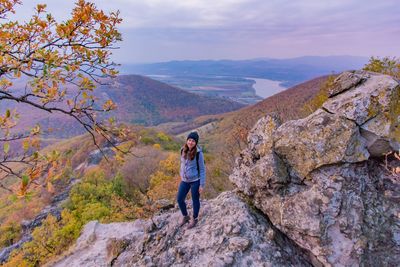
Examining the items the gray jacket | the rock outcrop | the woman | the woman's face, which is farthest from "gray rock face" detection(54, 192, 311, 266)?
the woman's face

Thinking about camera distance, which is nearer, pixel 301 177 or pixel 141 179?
pixel 301 177

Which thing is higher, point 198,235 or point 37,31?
point 37,31

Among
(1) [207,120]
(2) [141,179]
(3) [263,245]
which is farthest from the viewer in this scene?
(1) [207,120]

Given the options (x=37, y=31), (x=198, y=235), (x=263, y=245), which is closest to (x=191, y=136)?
(x=198, y=235)

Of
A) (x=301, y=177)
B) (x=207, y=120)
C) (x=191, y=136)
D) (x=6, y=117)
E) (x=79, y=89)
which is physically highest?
(x=79, y=89)

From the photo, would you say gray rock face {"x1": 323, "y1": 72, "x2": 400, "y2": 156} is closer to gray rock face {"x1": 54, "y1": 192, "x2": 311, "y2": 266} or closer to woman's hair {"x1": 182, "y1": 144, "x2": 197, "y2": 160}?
gray rock face {"x1": 54, "y1": 192, "x2": 311, "y2": 266}

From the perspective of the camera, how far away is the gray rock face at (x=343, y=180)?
23.6ft

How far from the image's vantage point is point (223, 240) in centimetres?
833

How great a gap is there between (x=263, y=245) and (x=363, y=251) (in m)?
2.38

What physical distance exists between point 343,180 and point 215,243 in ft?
12.3

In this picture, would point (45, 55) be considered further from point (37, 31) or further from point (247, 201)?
point (247, 201)

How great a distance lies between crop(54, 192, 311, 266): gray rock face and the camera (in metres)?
7.85

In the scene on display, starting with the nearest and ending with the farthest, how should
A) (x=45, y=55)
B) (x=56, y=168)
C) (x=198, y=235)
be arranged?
(x=56, y=168), (x=45, y=55), (x=198, y=235)

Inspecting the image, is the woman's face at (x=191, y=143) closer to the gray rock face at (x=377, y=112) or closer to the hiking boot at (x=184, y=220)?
the hiking boot at (x=184, y=220)
